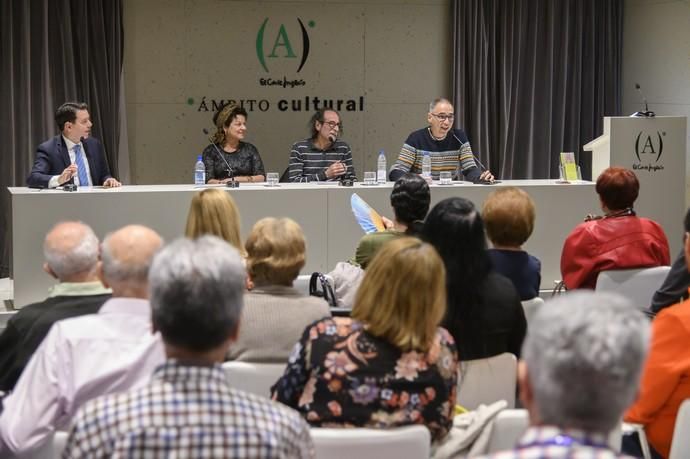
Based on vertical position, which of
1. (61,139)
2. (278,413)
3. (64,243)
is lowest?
(278,413)

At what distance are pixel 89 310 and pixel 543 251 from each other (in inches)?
169

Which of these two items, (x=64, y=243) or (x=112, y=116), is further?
(x=112, y=116)

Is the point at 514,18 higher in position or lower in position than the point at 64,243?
higher

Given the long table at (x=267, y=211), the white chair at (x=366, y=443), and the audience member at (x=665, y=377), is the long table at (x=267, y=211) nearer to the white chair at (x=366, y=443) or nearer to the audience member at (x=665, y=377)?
the audience member at (x=665, y=377)

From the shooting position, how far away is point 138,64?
8.47m

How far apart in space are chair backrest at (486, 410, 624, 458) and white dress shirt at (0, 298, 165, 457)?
34.5 inches

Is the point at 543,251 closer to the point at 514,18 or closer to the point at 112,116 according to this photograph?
the point at 514,18

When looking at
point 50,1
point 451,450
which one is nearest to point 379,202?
point 50,1

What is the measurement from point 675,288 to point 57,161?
3993 mm

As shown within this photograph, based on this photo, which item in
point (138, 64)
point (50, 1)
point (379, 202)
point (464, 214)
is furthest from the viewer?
point (138, 64)

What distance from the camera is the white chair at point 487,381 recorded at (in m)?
3.11

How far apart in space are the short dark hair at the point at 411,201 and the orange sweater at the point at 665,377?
163 cm

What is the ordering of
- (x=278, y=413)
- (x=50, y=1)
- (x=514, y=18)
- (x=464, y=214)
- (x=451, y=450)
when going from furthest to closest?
(x=514, y=18) < (x=50, y=1) < (x=464, y=214) < (x=451, y=450) < (x=278, y=413)

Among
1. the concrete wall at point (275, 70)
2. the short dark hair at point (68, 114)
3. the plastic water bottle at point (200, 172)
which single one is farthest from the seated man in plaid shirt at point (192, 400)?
the concrete wall at point (275, 70)
